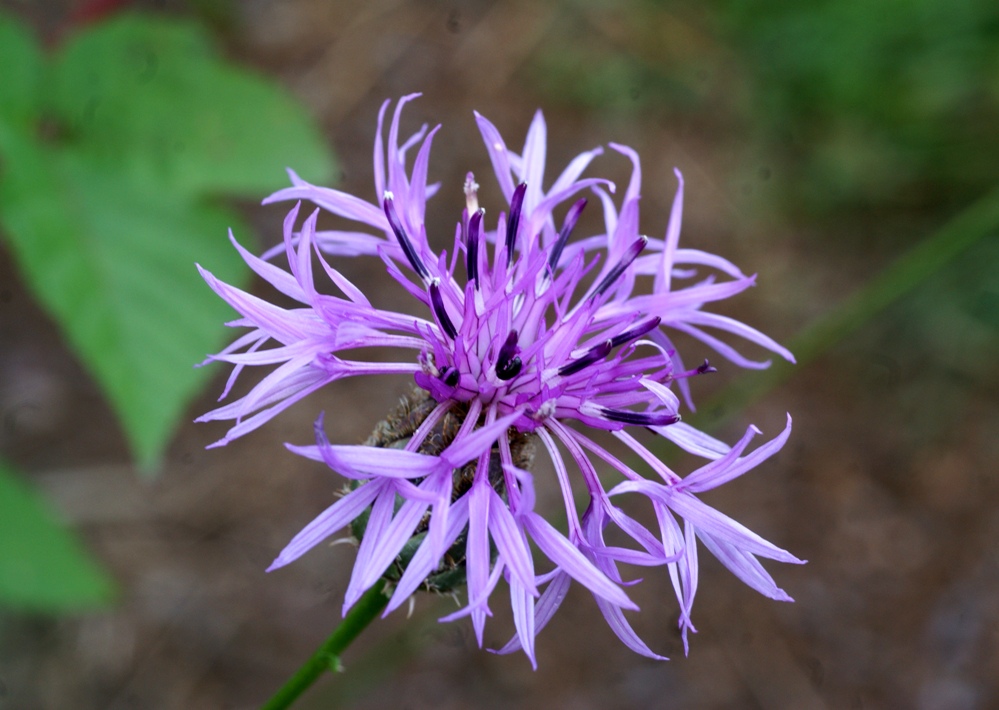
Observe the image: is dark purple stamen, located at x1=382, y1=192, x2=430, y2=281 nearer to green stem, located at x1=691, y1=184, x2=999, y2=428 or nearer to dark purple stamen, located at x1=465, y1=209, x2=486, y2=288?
dark purple stamen, located at x1=465, y1=209, x2=486, y2=288

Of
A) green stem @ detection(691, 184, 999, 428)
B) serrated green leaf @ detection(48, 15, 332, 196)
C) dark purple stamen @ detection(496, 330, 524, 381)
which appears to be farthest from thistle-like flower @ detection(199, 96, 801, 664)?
serrated green leaf @ detection(48, 15, 332, 196)

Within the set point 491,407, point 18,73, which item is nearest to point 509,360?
point 491,407

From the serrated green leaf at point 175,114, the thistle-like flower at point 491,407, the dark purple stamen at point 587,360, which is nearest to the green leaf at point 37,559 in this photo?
the serrated green leaf at point 175,114

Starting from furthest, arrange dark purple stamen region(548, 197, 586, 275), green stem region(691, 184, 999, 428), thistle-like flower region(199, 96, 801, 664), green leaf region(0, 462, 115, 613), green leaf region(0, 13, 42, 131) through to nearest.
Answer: green leaf region(0, 13, 42, 131), green leaf region(0, 462, 115, 613), green stem region(691, 184, 999, 428), dark purple stamen region(548, 197, 586, 275), thistle-like flower region(199, 96, 801, 664)

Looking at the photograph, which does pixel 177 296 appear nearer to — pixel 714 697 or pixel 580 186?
pixel 580 186

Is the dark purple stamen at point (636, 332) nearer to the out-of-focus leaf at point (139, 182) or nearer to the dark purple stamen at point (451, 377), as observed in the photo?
the dark purple stamen at point (451, 377)

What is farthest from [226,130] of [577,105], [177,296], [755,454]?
[577,105]

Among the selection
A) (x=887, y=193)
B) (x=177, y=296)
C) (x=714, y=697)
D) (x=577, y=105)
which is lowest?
(x=714, y=697)
